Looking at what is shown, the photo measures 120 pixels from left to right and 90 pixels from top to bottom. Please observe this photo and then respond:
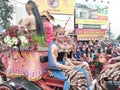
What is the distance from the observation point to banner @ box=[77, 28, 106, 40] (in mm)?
41500

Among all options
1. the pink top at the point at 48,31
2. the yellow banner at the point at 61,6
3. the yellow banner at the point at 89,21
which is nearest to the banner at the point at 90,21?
the yellow banner at the point at 89,21

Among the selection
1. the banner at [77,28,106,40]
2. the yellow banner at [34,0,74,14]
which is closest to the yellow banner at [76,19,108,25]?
the banner at [77,28,106,40]

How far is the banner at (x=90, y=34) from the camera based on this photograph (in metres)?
41.5

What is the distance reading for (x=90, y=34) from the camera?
4341 centimetres

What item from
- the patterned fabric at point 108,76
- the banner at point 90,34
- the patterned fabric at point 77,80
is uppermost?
the patterned fabric at point 108,76

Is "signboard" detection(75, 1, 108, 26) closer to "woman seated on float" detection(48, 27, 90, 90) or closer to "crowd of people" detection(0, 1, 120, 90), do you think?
"crowd of people" detection(0, 1, 120, 90)

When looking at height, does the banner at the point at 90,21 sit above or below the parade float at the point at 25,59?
below

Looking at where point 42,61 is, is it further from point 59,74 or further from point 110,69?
point 110,69

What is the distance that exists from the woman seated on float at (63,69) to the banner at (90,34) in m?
34.9

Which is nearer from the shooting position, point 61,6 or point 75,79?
point 75,79

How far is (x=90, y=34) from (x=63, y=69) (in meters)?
38.0

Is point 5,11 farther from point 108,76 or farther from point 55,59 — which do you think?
point 108,76

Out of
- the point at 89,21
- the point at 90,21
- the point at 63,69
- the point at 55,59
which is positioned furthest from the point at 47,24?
the point at 90,21

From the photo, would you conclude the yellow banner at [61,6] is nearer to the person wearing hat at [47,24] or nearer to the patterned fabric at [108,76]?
the person wearing hat at [47,24]
